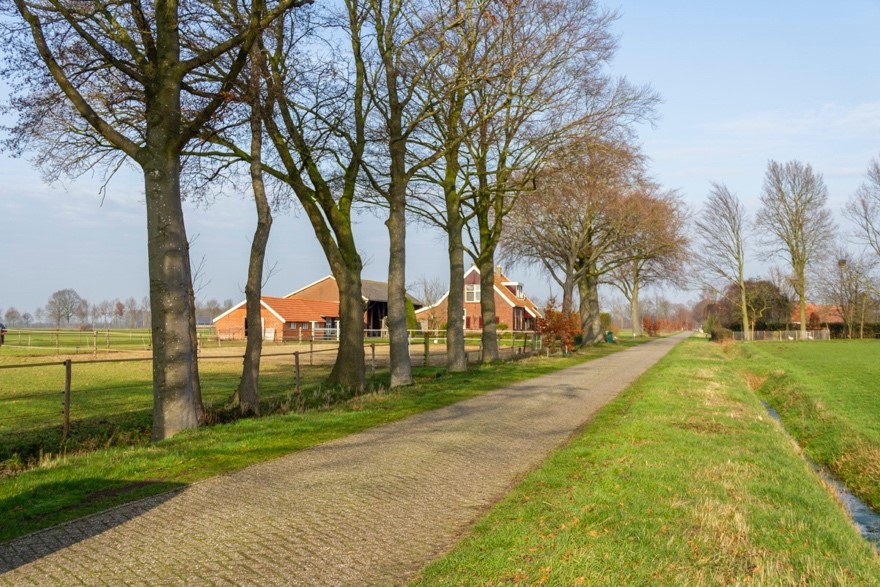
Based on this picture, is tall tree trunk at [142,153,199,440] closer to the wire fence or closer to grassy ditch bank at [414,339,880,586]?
the wire fence

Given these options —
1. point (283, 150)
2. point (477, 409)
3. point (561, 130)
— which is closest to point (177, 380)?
point (477, 409)

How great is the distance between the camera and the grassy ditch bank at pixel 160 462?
6058 mm

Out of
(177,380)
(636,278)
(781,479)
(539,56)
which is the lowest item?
(781,479)

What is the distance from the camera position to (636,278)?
174 feet

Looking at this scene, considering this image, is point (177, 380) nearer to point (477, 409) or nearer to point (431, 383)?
point (477, 409)

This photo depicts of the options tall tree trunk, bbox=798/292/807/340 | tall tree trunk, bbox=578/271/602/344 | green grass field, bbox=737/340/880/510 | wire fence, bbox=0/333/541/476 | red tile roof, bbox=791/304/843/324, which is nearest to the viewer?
wire fence, bbox=0/333/541/476

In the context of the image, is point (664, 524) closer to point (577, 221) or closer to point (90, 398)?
point (90, 398)

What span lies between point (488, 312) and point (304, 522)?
20282mm

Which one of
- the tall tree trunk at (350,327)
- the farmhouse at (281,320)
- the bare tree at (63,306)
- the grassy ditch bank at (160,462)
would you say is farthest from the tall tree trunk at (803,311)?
the bare tree at (63,306)

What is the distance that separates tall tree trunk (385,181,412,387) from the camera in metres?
17.7

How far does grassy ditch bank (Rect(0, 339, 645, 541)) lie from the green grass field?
7.14m

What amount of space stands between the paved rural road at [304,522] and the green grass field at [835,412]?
210 inches

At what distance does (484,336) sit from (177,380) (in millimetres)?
16899

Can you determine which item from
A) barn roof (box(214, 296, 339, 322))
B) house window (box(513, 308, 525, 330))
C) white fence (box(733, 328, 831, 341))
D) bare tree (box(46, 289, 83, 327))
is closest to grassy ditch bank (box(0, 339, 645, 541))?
barn roof (box(214, 296, 339, 322))
